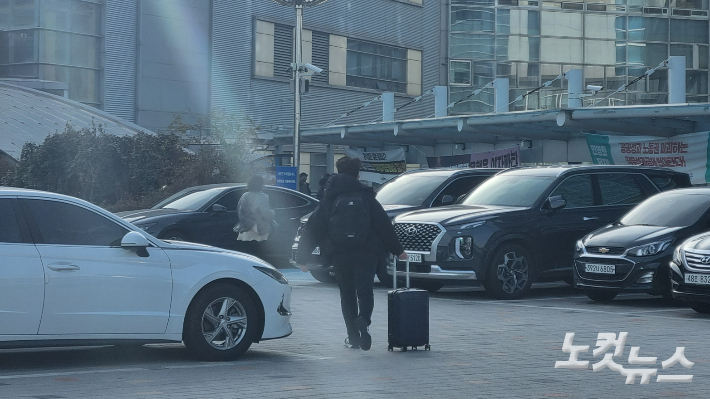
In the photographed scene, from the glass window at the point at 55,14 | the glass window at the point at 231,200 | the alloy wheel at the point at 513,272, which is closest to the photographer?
the alloy wheel at the point at 513,272

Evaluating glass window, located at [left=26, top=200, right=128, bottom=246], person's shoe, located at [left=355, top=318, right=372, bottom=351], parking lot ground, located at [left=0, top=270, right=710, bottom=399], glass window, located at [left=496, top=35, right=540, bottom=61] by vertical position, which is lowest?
parking lot ground, located at [left=0, top=270, right=710, bottom=399]

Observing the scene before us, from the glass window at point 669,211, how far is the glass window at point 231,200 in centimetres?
648

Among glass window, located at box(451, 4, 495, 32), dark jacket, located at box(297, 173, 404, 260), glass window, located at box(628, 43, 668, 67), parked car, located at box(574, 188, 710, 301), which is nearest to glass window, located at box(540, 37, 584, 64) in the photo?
glass window, located at box(628, 43, 668, 67)

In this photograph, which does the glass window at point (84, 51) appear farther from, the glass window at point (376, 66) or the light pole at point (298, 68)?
the light pole at point (298, 68)

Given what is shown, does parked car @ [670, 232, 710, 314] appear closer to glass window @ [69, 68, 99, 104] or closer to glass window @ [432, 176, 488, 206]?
glass window @ [432, 176, 488, 206]

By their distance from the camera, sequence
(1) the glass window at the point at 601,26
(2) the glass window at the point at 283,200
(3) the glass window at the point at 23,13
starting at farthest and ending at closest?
(1) the glass window at the point at 601,26 → (3) the glass window at the point at 23,13 → (2) the glass window at the point at 283,200

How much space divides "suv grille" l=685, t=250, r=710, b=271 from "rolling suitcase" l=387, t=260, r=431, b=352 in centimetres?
427

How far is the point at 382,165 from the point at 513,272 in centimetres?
1857

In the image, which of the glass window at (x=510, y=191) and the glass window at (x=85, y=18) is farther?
the glass window at (x=85, y=18)

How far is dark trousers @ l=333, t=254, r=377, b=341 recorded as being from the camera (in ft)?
31.8

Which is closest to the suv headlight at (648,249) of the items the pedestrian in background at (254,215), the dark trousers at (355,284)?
the dark trousers at (355,284)

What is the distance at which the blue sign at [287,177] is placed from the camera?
86.8 ft

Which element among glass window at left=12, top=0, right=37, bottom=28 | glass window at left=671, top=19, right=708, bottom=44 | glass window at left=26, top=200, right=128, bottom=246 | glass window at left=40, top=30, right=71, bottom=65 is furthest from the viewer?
glass window at left=671, top=19, right=708, bottom=44

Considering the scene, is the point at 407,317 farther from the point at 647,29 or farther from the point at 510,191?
the point at 647,29
